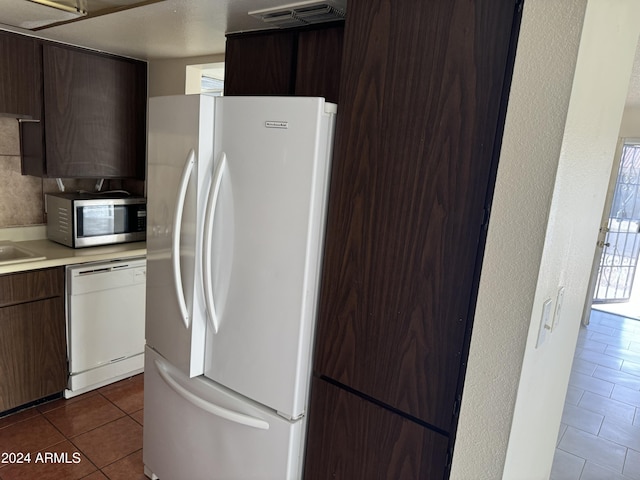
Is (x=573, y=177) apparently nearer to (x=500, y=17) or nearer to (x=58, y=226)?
(x=500, y=17)

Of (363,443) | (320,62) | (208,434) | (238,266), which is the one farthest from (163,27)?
(363,443)

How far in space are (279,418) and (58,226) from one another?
7.21 ft

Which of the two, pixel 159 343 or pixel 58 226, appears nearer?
pixel 159 343

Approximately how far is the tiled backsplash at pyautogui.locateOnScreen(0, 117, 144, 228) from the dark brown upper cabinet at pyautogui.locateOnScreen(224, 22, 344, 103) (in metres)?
1.71

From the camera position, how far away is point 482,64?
1123mm

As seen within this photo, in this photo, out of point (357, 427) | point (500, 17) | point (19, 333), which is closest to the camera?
point (500, 17)

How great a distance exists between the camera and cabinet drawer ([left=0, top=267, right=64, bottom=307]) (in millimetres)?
2439

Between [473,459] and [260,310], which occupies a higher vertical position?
[260,310]

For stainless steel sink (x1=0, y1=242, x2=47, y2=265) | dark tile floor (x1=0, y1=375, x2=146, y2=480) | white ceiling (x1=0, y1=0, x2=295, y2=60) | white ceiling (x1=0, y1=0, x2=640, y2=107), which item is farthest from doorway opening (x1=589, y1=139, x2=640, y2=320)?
stainless steel sink (x1=0, y1=242, x2=47, y2=265)

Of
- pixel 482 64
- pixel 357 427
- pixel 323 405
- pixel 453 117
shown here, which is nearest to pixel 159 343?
pixel 323 405

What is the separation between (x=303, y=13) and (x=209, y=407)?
1564 millimetres

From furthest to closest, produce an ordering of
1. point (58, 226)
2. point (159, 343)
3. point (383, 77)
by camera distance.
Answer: point (58, 226), point (159, 343), point (383, 77)

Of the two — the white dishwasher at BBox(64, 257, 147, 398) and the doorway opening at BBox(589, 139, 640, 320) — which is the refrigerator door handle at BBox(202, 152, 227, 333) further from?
the doorway opening at BBox(589, 139, 640, 320)

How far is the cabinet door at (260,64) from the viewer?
187 centimetres
